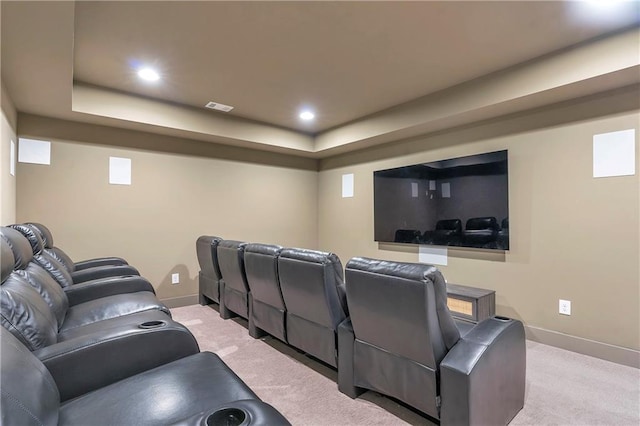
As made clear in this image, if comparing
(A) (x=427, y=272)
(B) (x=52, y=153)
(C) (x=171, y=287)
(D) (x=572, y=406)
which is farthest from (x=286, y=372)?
(B) (x=52, y=153)

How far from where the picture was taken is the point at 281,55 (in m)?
2.68

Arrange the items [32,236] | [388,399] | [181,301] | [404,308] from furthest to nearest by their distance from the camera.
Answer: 1. [181,301]
2. [32,236]
3. [388,399]
4. [404,308]

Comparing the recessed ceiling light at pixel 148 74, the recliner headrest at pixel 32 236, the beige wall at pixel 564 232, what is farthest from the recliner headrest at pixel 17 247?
the beige wall at pixel 564 232

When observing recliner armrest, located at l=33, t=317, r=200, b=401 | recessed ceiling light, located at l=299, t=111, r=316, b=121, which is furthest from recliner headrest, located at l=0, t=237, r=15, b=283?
recessed ceiling light, located at l=299, t=111, r=316, b=121

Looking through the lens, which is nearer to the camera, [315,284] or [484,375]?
[484,375]

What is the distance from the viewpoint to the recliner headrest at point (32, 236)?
7.38 feet

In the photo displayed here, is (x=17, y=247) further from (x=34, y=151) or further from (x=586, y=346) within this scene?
(x=586, y=346)

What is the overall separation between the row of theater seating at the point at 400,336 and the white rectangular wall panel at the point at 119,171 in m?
2.41

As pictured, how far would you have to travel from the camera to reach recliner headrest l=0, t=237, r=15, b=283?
1.43 metres

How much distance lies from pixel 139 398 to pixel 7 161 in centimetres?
276

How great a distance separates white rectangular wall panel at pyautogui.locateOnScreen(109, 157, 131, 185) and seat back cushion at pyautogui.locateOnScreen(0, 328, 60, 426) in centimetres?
319

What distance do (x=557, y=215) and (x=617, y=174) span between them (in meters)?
0.54

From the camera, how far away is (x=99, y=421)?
1055 mm

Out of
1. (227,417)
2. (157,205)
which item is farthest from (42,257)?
(227,417)
